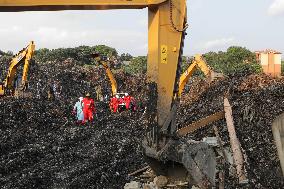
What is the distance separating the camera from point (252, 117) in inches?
389

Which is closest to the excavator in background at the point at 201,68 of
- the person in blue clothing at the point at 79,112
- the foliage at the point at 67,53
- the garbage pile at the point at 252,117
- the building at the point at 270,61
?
the garbage pile at the point at 252,117

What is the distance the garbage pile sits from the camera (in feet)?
24.7

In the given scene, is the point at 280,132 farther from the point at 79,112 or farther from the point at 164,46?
the point at 79,112

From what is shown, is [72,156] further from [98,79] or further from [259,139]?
[98,79]

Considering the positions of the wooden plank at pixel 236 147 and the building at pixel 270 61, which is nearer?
the wooden plank at pixel 236 147

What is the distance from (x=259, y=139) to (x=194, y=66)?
25.3 ft

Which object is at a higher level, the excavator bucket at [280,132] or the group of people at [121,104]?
the excavator bucket at [280,132]

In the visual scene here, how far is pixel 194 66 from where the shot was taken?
16.3m

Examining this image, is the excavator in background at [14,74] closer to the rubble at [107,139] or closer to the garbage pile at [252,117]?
the rubble at [107,139]

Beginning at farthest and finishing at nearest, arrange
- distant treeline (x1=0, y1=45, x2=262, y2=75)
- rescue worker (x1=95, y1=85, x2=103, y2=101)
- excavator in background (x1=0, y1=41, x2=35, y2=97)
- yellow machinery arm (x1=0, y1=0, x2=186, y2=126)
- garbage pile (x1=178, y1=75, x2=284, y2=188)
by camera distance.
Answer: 1. distant treeline (x1=0, y1=45, x2=262, y2=75)
2. rescue worker (x1=95, y1=85, x2=103, y2=101)
3. excavator in background (x1=0, y1=41, x2=35, y2=97)
4. garbage pile (x1=178, y1=75, x2=284, y2=188)
5. yellow machinery arm (x1=0, y1=0, x2=186, y2=126)

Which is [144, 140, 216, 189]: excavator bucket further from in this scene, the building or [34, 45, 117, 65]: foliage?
[34, 45, 117, 65]: foliage

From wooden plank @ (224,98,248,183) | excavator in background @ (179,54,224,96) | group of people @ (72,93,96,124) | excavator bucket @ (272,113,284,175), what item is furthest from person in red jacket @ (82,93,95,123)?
excavator bucket @ (272,113,284,175)

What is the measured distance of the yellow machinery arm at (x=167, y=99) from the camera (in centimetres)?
646

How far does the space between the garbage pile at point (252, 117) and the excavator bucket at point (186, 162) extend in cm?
58
